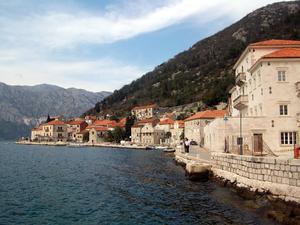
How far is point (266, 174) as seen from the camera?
983 inches

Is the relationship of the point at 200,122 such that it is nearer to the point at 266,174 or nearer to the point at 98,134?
the point at 266,174

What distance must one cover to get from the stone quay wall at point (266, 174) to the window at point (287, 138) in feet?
32.2

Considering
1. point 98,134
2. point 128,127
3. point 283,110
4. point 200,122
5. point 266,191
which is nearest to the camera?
point 266,191

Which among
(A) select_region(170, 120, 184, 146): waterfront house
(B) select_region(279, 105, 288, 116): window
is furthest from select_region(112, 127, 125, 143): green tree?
(B) select_region(279, 105, 288, 116): window

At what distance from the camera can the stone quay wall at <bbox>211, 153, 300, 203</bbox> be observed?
71.7 ft

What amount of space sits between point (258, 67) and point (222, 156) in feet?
41.8

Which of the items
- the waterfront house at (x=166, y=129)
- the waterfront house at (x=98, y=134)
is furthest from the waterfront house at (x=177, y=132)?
the waterfront house at (x=98, y=134)

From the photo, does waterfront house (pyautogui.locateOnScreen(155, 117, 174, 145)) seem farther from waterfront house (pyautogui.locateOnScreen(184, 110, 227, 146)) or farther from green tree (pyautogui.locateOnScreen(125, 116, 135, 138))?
waterfront house (pyautogui.locateOnScreen(184, 110, 227, 146))

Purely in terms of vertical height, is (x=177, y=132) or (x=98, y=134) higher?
(x=177, y=132)

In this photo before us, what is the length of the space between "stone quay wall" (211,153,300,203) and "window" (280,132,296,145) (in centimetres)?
982

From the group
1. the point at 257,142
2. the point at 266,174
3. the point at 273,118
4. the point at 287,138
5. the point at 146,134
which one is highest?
the point at 273,118

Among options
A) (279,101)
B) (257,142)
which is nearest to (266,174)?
(257,142)

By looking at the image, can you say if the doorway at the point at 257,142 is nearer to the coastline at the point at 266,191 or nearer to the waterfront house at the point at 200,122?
the coastline at the point at 266,191

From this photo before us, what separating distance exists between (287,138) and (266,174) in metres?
16.9
